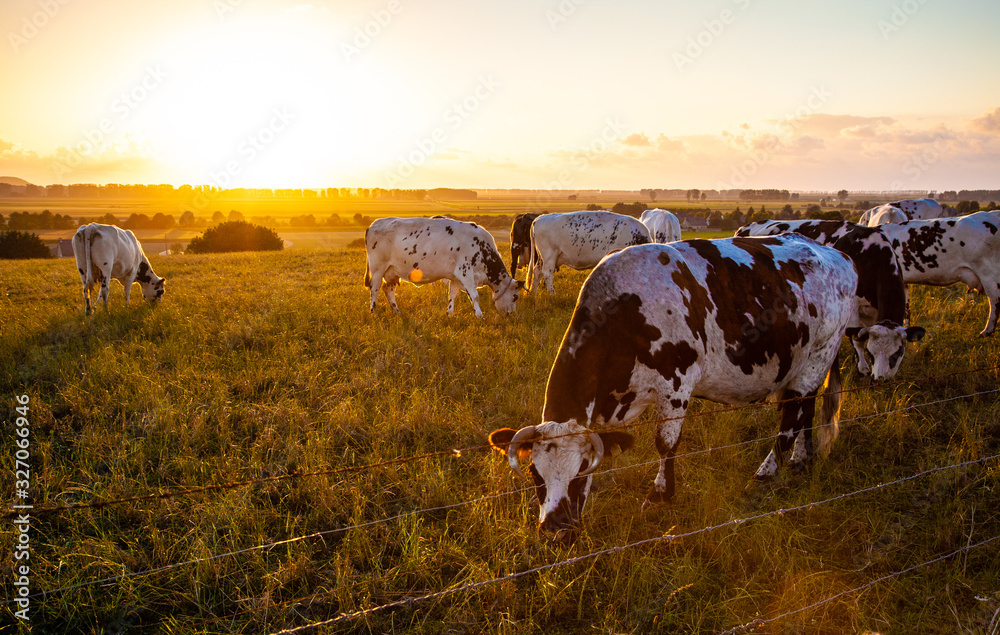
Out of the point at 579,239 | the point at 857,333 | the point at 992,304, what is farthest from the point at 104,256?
the point at 992,304

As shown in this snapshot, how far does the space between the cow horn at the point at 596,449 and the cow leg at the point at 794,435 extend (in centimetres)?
226

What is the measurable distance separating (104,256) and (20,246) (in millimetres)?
36019

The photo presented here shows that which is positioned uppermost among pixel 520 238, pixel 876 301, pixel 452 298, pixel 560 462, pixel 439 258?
pixel 520 238

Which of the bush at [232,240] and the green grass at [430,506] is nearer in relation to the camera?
the green grass at [430,506]

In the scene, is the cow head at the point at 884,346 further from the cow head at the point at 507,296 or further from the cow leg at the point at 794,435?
the cow head at the point at 507,296

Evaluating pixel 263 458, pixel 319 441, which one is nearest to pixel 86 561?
pixel 263 458

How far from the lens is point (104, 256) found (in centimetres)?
1065

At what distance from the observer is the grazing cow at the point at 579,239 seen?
13656mm

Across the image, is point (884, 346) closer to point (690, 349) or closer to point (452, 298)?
point (690, 349)

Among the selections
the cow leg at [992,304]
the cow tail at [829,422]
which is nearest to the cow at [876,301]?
the cow tail at [829,422]

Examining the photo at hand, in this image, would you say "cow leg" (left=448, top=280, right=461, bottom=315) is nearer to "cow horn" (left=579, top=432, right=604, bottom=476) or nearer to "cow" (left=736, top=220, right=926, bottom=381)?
"cow" (left=736, top=220, right=926, bottom=381)

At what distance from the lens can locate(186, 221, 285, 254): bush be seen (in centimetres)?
4009

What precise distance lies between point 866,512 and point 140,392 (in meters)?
7.58

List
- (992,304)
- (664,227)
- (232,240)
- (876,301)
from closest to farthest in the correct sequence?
(876,301) → (992,304) → (664,227) → (232,240)
